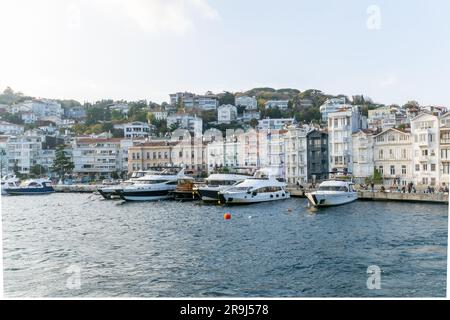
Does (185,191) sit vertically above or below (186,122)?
below

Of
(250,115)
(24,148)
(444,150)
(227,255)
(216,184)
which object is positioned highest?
(250,115)

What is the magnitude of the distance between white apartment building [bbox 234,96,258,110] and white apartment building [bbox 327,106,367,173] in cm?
157

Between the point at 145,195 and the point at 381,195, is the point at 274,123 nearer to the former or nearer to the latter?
the point at 381,195

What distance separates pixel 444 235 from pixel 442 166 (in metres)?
2.64

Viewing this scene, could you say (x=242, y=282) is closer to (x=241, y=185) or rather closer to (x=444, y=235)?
(x=444, y=235)

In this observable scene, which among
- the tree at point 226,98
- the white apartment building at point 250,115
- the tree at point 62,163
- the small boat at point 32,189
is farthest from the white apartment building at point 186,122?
the small boat at point 32,189

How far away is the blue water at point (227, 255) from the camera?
4.39 meters

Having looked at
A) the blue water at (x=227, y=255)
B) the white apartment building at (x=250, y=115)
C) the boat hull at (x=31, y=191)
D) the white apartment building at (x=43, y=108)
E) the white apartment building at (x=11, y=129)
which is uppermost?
the white apartment building at (x=43, y=108)

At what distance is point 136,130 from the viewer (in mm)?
8617

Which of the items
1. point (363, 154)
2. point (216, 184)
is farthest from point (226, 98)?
point (216, 184)

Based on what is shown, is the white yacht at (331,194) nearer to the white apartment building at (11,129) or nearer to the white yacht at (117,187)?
the white yacht at (117,187)

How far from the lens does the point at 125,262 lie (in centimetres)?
537

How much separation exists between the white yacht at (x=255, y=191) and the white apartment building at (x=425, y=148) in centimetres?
356

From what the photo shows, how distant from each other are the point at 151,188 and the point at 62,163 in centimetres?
337
